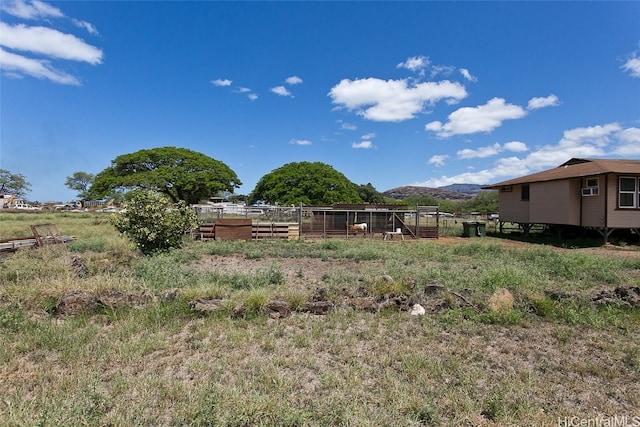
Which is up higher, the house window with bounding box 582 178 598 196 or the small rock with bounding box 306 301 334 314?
the house window with bounding box 582 178 598 196

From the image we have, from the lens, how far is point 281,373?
3408 millimetres

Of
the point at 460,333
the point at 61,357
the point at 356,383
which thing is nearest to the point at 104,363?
the point at 61,357

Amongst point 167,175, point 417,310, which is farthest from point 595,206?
point 167,175

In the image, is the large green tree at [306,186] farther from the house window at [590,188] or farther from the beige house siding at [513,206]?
the house window at [590,188]

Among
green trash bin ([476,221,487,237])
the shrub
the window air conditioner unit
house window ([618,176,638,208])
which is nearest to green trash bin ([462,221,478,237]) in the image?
green trash bin ([476,221,487,237])

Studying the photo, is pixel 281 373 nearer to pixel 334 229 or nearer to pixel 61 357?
pixel 61 357

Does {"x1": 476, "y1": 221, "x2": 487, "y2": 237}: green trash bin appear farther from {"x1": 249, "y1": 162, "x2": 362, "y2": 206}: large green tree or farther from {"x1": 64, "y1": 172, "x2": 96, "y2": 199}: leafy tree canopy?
{"x1": 64, "y1": 172, "x2": 96, "y2": 199}: leafy tree canopy

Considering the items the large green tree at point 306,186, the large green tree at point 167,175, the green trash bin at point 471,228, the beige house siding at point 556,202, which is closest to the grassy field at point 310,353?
the beige house siding at point 556,202

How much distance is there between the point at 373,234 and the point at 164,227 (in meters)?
12.3

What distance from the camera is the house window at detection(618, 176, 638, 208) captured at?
15.9m

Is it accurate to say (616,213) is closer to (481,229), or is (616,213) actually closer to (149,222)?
(481,229)

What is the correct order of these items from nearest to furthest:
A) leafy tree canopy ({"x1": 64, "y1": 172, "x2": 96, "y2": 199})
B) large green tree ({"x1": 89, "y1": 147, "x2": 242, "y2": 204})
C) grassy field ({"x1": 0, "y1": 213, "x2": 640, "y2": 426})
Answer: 1. grassy field ({"x1": 0, "y1": 213, "x2": 640, "y2": 426})
2. large green tree ({"x1": 89, "y1": 147, "x2": 242, "y2": 204})
3. leafy tree canopy ({"x1": 64, "y1": 172, "x2": 96, "y2": 199})

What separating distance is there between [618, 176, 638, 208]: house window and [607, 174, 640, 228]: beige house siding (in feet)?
0.90

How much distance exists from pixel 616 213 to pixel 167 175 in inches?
1234
